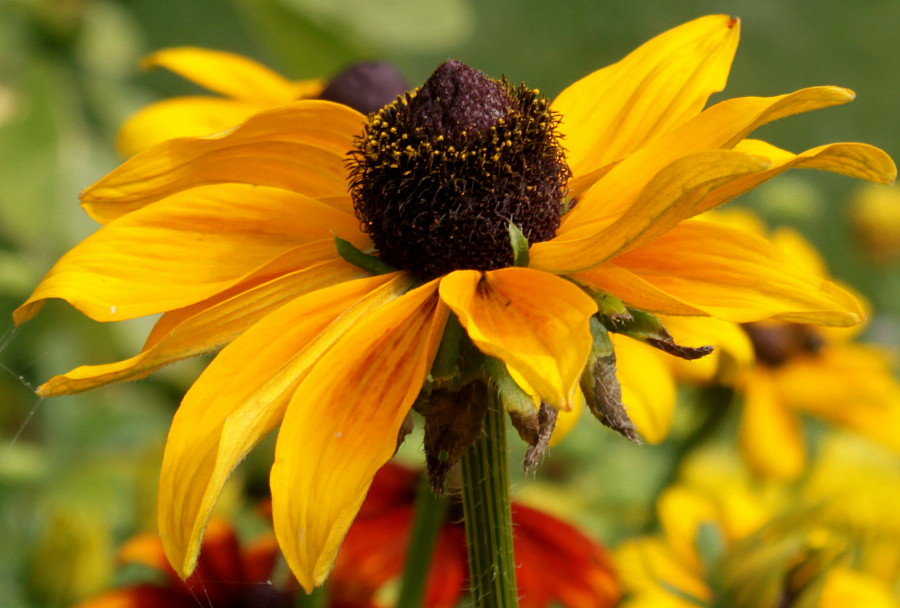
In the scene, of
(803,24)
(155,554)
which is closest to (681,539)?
(155,554)

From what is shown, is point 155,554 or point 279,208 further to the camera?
point 155,554

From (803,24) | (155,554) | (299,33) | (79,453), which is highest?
(299,33)

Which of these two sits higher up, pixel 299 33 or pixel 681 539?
pixel 299 33

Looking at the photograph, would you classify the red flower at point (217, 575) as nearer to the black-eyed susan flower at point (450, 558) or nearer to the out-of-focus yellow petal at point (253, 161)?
the black-eyed susan flower at point (450, 558)

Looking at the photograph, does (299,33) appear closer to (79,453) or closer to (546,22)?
(79,453)

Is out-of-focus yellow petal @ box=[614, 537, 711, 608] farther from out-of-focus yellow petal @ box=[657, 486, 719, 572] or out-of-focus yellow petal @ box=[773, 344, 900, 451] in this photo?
out-of-focus yellow petal @ box=[773, 344, 900, 451]
